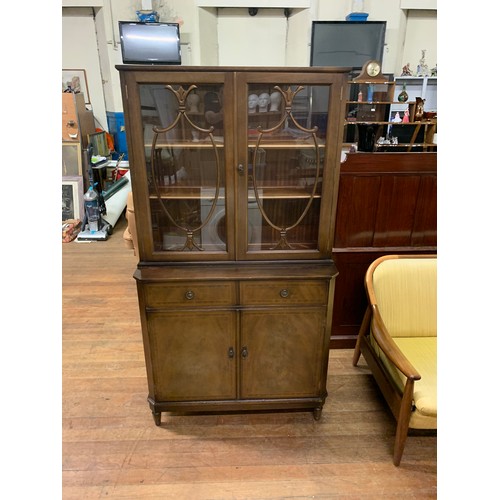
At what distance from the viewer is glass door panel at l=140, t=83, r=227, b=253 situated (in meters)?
1.52

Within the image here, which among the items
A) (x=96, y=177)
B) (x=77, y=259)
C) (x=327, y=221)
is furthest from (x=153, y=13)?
(x=327, y=221)

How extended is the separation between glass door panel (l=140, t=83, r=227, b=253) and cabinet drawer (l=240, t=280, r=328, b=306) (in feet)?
0.78

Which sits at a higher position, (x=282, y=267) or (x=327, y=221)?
(x=327, y=221)

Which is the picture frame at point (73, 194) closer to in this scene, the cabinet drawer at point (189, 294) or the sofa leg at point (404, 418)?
the cabinet drawer at point (189, 294)

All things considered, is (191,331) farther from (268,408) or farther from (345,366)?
(345,366)

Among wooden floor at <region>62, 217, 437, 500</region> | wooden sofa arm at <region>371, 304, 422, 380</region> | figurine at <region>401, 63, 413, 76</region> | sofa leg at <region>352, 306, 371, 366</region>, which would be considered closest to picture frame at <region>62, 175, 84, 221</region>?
wooden floor at <region>62, 217, 437, 500</region>

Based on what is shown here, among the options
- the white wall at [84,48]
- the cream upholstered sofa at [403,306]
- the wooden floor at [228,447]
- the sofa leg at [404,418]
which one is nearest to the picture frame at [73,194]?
the white wall at [84,48]

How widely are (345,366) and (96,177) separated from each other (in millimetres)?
4390

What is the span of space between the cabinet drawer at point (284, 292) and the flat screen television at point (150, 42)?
4248 mm

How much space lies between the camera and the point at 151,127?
1.56 m

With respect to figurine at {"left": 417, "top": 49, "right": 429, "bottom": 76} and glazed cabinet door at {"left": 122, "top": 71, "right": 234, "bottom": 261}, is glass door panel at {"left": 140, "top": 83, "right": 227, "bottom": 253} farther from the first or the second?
figurine at {"left": 417, "top": 49, "right": 429, "bottom": 76}
